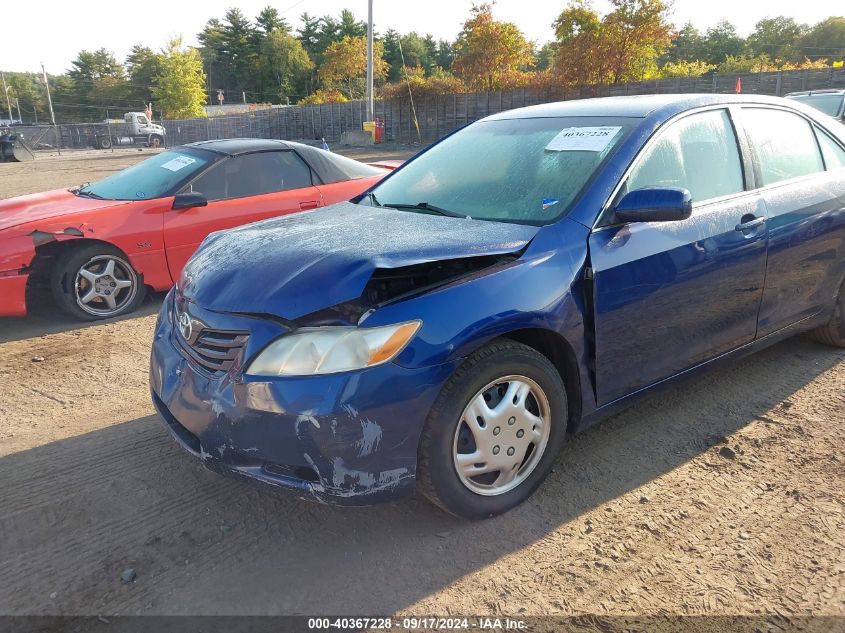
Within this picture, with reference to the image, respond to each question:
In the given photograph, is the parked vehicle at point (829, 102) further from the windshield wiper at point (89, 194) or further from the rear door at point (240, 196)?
the windshield wiper at point (89, 194)

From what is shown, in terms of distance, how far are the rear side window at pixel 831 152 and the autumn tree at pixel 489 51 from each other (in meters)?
39.2

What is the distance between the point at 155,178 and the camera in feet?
19.3

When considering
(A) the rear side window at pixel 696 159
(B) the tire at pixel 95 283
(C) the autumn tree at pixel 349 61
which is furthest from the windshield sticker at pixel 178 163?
(C) the autumn tree at pixel 349 61

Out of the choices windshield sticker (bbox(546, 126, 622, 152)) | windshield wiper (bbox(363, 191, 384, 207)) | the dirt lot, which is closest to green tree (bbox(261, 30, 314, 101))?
windshield wiper (bbox(363, 191, 384, 207))

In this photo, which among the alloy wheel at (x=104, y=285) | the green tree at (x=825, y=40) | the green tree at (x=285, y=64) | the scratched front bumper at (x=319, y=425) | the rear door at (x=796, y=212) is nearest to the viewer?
the scratched front bumper at (x=319, y=425)

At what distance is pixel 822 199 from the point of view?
12.0 feet

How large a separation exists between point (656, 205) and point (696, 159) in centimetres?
73

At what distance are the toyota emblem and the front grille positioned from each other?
0.19ft

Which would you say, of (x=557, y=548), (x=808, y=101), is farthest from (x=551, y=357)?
(x=808, y=101)

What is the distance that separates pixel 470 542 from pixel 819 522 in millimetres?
1414

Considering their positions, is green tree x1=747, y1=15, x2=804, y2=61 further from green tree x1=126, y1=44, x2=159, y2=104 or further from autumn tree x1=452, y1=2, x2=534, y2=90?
green tree x1=126, y1=44, x2=159, y2=104

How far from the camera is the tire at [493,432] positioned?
231 centimetres

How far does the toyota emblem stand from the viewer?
2.58m

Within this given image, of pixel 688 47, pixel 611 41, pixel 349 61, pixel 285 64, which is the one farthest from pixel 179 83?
pixel 688 47
